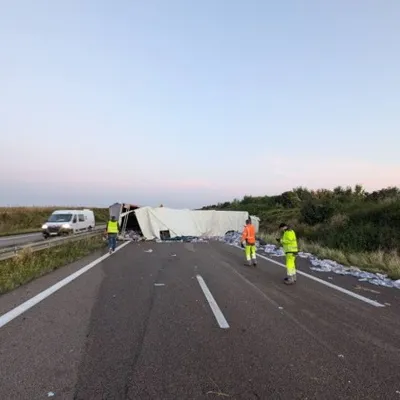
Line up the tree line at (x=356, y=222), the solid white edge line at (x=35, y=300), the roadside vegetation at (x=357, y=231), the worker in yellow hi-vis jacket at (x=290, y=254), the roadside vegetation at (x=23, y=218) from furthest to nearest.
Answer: the roadside vegetation at (x=23, y=218) → the tree line at (x=356, y=222) → the roadside vegetation at (x=357, y=231) → the worker in yellow hi-vis jacket at (x=290, y=254) → the solid white edge line at (x=35, y=300)

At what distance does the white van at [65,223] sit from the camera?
3033cm

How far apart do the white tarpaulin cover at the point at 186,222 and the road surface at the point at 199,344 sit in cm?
2077

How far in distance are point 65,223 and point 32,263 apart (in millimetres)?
18776

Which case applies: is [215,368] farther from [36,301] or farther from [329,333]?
[36,301]

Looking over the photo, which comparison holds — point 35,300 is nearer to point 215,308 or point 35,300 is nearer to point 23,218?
point 215,308

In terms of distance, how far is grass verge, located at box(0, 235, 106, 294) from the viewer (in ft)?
33.4

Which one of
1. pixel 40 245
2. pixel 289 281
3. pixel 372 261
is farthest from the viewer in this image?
pixel 40 245

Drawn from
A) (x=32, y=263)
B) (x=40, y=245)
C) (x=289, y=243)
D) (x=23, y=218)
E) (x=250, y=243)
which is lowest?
(x=32, y=263)

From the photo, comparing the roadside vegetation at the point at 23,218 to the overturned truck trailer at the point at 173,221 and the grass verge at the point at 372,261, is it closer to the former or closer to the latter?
the overturned truck trailer at the point at 173,221

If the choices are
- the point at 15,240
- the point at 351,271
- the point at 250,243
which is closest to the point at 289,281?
the point at 351,271

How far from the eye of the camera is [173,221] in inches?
1254

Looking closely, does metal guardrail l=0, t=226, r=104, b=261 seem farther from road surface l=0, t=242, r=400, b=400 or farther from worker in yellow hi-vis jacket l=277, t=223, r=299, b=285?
worker in yellow hi-vis jacket l=277, t=223, r=299, b=285

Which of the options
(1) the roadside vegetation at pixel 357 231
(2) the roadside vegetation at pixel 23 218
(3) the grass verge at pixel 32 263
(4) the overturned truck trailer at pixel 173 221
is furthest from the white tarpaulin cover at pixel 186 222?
(2) the roadside vegetation at pixel 23 218

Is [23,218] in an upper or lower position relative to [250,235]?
upper
